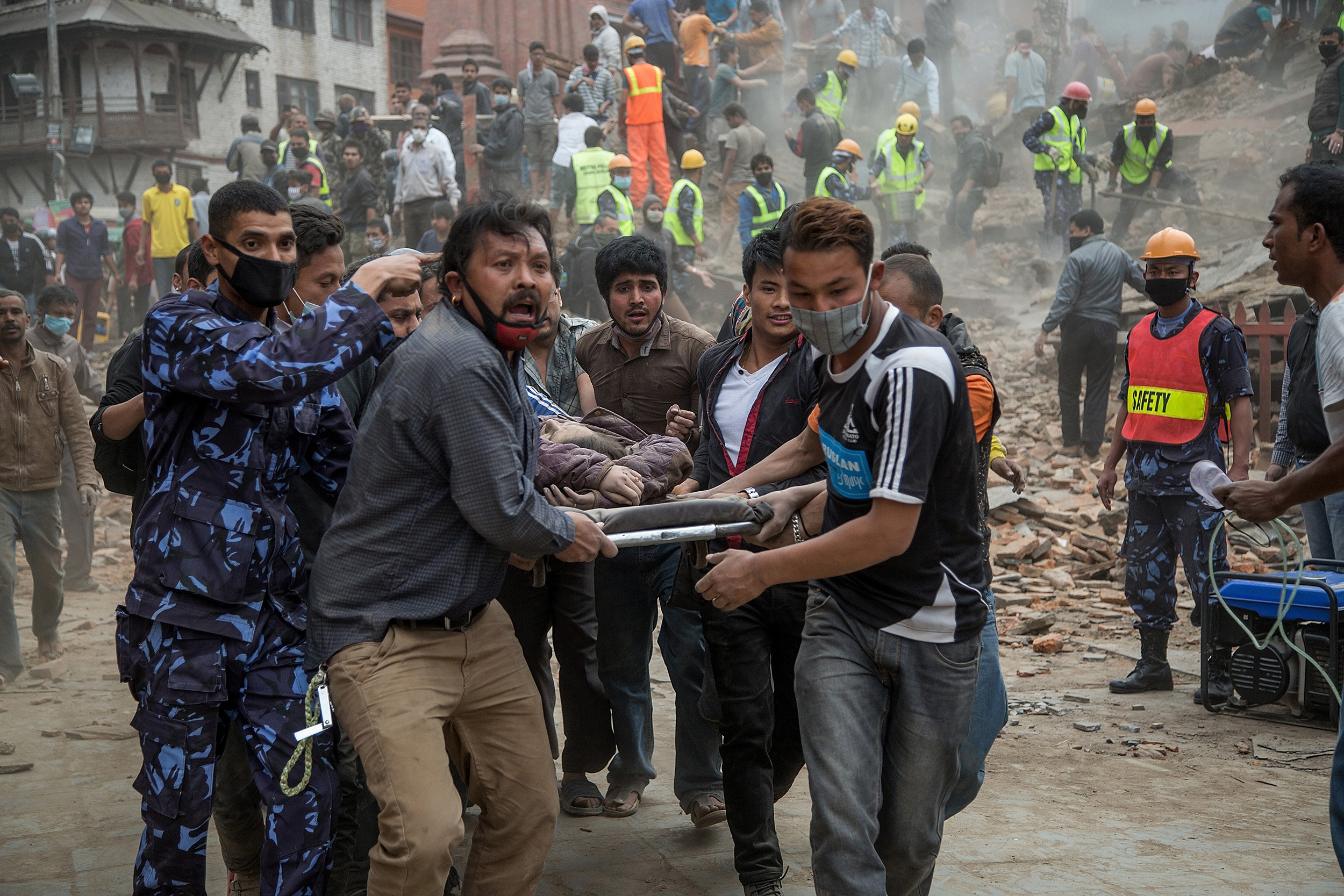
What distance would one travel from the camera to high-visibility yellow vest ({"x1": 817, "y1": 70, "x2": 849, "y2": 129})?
1775 cm

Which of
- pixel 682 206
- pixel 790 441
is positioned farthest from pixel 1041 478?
pixel 790 441

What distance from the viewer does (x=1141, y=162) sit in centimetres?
1571

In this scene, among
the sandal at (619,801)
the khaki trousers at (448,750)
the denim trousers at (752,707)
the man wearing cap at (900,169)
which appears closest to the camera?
the khaki trousers at (448,750)

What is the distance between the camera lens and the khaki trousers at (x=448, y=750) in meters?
2.76

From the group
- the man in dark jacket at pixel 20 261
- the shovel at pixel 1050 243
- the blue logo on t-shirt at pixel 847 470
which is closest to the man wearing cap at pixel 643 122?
the shovel at pixel 1050 243

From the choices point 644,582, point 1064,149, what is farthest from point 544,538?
point 1064,149

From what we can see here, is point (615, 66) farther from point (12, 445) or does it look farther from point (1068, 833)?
point (1068, 833)

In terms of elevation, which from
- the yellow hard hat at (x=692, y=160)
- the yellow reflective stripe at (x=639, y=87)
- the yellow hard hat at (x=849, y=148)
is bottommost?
the yellow hard hat at (x=692, y=160)

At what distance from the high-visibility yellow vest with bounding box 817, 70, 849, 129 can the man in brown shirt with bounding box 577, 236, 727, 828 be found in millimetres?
13728

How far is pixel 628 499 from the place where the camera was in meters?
3.54

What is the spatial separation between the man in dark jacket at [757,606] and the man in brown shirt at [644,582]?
0.27 metres

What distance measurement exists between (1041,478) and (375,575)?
A: 32.8ft

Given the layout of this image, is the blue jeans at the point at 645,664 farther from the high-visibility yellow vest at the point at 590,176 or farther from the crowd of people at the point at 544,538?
the high-visibility yellow vest at the point at 590,176

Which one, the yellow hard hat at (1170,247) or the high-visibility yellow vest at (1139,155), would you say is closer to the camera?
the yellow hard hat at (1170,247)
